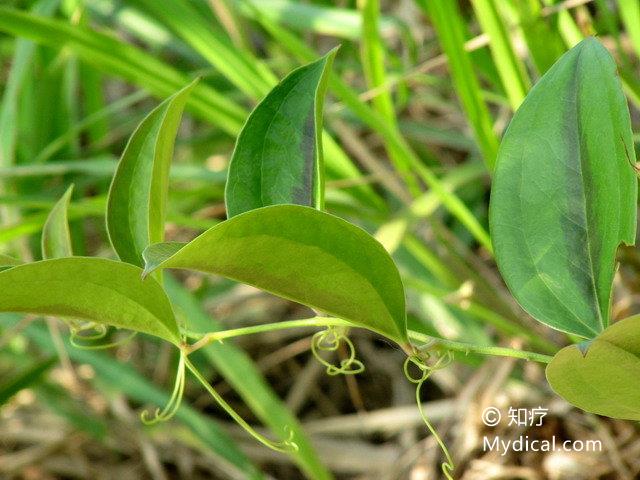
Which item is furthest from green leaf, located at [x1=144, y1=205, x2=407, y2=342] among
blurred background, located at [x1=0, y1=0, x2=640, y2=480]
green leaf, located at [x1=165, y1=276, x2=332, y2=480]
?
green leaf, located at [x1=165, y1=276, x2=332, y2=480]

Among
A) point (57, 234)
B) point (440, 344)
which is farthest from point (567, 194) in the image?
point (57, 234)

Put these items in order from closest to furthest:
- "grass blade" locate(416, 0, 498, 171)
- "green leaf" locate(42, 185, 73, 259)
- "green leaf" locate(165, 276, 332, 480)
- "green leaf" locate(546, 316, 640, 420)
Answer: "green leaf" locate(546, 316, 640, 420) < "green leaf" locate(42, 185, 73, 259) < "grass blade" locate(416, 0, 498, 171) < "green leaf" locate(165, 276, 332, 480)

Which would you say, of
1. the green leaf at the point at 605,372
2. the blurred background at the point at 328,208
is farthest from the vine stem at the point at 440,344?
the blurred background at the point at 328,208

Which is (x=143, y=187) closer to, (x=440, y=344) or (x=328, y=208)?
(x=440, y=344)

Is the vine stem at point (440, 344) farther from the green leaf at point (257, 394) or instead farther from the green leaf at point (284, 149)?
the green leaf at point (257, 394)

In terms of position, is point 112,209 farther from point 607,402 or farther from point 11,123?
point 11,123

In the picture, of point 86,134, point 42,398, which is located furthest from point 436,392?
point 86,134

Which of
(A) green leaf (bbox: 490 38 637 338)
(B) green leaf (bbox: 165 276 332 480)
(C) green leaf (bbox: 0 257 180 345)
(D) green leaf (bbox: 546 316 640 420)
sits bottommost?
(B) green leaf (bbox: 165 276 332 480)

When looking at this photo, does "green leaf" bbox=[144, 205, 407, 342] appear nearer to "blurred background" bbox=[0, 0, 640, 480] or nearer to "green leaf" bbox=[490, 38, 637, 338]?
"green leaf" bbox=[490, 38, 637, 338]
